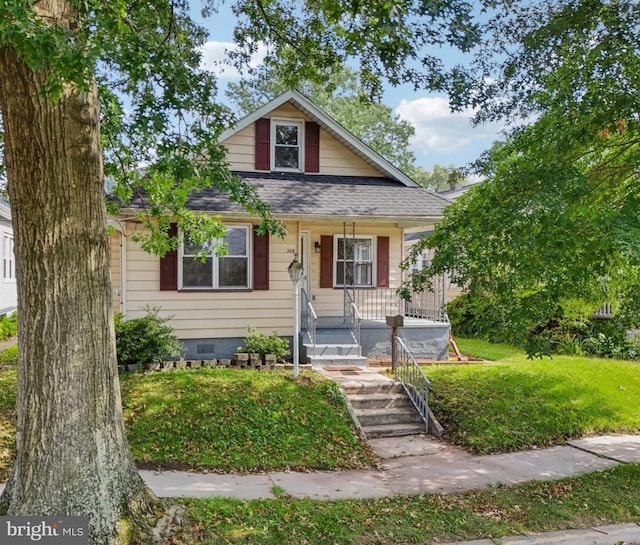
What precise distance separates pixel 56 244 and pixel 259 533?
293 cm

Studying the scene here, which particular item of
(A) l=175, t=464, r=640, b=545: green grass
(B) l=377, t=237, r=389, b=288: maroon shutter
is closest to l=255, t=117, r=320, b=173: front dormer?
(B) l=377, t=237, r=389, b=288: maroon shutter

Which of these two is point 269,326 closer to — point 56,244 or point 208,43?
point 208,43

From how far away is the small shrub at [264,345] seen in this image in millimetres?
11211

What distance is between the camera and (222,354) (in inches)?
460

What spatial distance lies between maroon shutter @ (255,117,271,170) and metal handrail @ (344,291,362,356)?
3643 mm

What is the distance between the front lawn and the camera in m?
7.98

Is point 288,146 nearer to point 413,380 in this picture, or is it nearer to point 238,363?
point 238,363

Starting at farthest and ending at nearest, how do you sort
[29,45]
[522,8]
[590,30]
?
1. [522,8]
2. [590,30]
3. [29,45]

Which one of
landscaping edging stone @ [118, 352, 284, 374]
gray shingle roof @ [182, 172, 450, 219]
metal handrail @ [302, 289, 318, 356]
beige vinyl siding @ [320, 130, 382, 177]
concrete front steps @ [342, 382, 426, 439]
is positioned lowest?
concrete front steps @ [342, 382, 426, 439]

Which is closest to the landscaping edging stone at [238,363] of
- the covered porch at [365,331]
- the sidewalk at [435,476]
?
the covered porch at [365,331]

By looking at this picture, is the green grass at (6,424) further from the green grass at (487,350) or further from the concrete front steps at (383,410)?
the green grass at (487,350)

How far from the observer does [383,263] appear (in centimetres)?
1338

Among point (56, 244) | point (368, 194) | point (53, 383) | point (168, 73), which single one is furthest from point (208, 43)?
point (53, 383)

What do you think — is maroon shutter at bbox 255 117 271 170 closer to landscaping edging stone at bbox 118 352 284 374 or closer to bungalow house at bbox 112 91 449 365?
bungalow house at bbox 112 91 449 365
